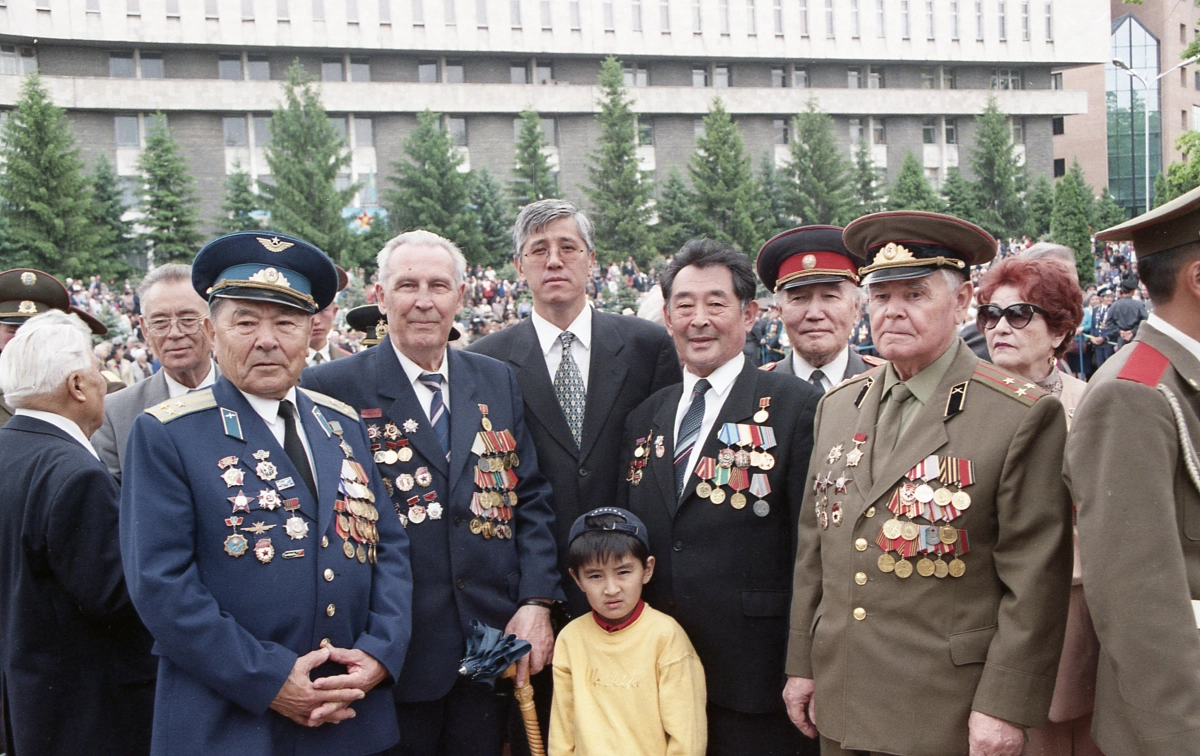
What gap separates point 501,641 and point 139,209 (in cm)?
4340

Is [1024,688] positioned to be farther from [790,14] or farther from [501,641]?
[790,14]

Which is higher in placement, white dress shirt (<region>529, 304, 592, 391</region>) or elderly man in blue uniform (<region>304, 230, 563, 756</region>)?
white dress shirt (<region>529, 304, 592, 391</region>)

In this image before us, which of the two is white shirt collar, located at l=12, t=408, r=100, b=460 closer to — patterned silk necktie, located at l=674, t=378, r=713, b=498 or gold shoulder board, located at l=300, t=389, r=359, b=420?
gold shoulder board, located at l=300, t=389, r=359, b=420

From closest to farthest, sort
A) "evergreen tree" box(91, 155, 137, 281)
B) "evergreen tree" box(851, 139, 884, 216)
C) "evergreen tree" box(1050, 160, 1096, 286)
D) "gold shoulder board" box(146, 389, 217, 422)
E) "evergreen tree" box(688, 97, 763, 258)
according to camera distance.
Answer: "gold shoulder board" box(146, 389, 217, 422), "evergreen tree" box(91, 155, 137, 281), "evergreen tree" box(1050, 160, 1096, 286), "evergreen tree" box(688, 97, 763, 258), "evergreen tree" box(851, 139, 884, 216)

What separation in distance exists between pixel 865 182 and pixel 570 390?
47816mm

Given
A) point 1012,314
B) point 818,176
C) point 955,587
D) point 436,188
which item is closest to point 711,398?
point 955,587

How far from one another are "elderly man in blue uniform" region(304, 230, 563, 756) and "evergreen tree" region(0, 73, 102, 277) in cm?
3825

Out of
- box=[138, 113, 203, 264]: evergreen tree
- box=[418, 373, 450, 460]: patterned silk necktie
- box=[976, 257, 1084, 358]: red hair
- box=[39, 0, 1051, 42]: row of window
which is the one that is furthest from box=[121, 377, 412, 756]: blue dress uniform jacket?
box=[39, 0, 1051, 42]: row of window

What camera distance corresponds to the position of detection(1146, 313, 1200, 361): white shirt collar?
2508mm

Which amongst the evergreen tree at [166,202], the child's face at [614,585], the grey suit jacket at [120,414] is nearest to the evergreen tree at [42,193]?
the evergreen tree at [166,202]

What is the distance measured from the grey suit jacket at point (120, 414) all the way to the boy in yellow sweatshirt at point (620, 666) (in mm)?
2095

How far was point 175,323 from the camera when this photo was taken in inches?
191

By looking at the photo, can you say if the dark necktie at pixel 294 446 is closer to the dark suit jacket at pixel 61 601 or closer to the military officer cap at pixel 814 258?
the dark suit jacket at pixel 61 601

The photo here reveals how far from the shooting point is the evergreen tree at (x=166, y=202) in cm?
3894
